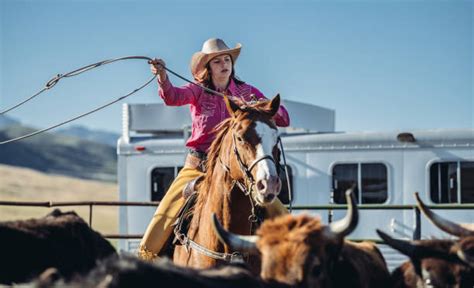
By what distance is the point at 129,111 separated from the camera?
15.1 meters

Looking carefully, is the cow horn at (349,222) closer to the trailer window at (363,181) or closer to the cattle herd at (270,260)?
the cattle herd at (270,260)

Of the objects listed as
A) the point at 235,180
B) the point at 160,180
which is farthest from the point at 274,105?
the point at 160,180

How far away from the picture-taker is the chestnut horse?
6188 mm

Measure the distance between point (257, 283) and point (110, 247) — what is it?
9.16ft

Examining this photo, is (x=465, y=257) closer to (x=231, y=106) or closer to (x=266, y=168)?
(x=266, y=168)

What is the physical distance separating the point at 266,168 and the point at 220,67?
171 centimetres

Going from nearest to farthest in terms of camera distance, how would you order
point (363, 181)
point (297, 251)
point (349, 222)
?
point (297, 251), point (349, 222), point (363, 181)

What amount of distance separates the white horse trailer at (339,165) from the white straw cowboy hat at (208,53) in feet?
18.3

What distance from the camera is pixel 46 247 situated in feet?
20.3

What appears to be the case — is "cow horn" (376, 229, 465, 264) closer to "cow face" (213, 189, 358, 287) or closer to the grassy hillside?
"cow face" (213, 189, 358, 287)

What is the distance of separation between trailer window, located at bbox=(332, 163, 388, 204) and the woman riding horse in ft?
21.9

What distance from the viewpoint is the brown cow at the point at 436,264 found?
515 cm

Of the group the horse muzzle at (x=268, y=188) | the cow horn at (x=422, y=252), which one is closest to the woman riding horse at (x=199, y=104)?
the horse muzzle at (x=268, y=188)

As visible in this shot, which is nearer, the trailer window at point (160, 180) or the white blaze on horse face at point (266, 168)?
the white blaze on horse face at point (266, 168)
